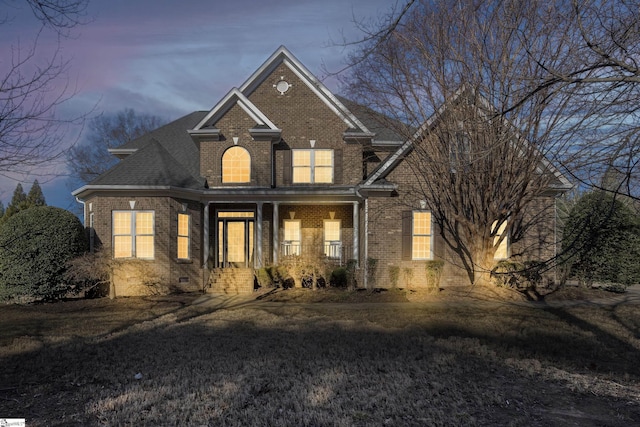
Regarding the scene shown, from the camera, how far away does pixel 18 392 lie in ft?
18.6

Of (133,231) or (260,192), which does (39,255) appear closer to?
(133,231)

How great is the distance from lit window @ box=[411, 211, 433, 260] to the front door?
694 centimetres

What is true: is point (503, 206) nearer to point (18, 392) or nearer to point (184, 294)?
point (184, 294)

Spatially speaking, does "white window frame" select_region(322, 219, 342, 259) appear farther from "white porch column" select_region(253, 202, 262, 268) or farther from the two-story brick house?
"white porch column" select_region(253, 202, 262, 268)

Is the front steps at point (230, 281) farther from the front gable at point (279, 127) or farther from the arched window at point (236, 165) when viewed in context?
the arched window at point (236, 165)

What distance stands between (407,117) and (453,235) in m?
4.57

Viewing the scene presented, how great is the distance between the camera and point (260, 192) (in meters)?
17.9

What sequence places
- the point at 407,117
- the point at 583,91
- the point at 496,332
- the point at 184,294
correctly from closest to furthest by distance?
the point at 583,91 < the point at 496,332 < the point at 407,117 < the point at 184,294

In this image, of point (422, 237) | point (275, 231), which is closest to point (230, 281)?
point (275, 231)

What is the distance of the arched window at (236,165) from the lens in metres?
18.4

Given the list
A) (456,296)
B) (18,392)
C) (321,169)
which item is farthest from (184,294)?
(18,392)

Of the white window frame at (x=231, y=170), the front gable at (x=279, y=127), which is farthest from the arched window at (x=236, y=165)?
the front gable at (x=279, y=127)

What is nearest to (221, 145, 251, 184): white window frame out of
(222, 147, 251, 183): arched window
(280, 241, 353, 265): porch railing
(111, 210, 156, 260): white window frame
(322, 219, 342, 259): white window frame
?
(222, 147, 251, 183): arched window

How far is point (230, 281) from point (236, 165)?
4666mm
